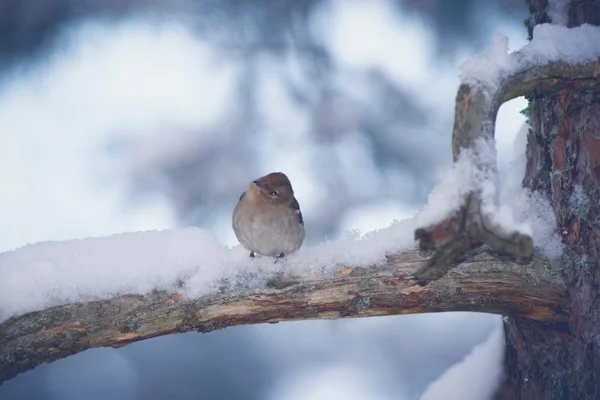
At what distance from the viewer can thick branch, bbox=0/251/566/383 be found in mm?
2525

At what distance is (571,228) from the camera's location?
264 cm

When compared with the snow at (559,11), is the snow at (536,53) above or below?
below

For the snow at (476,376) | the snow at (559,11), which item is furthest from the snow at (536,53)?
the snow at (476,376)

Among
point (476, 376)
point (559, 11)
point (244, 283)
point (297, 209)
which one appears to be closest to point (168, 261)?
point (244, 283)

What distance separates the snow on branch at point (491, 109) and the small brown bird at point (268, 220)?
1.35 meters

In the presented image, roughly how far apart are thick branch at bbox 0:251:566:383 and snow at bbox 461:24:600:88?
2.61 ft

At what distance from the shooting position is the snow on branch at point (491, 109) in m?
1.85

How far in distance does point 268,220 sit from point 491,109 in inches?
65.9

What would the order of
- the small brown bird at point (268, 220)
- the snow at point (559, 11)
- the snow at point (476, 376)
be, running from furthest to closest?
the small brown bird at point (268, 220) → the snow at point (476, 376) → the snow at point (559, 11)

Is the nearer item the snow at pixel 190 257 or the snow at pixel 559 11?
the snow at pixel 190 257

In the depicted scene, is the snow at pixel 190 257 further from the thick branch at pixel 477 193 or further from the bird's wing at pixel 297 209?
the bird's wing at pixel 297 209

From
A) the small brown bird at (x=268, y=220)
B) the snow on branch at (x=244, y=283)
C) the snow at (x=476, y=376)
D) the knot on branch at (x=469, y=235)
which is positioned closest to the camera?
the knot on branch at (x=469, y=235)

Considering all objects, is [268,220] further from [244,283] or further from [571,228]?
[571,228]

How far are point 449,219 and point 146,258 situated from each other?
55.9 inches
